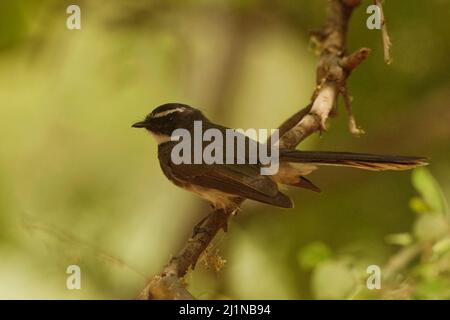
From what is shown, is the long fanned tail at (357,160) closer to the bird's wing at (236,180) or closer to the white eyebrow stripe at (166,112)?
the bird's wing at (236,180)

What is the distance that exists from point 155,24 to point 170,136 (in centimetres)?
169

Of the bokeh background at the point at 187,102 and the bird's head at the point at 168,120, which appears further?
the bokeh background at the point at 187,102

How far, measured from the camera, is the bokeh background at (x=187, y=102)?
561 cm

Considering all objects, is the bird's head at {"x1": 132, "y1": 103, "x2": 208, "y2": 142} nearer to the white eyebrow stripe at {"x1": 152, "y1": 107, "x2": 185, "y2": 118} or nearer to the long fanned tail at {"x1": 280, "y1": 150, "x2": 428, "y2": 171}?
the white eyebrow stripe at {"x1": 152, "y1": 107, "x2": 185, "y2": 118}

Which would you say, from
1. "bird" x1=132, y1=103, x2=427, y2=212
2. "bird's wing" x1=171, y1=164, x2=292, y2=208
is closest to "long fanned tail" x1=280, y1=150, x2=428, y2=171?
"bird" x1=132, y1=103, x2=427, y2=212

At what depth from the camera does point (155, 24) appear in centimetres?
630

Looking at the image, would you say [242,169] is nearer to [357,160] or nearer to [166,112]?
[357,160]

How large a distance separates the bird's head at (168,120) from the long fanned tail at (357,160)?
0.85m

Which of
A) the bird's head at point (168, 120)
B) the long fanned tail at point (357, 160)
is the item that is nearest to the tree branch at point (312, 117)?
the long fanned tail at point (357, 160)

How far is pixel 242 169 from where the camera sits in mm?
4293

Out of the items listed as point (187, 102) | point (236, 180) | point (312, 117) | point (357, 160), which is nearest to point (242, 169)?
point (236, 180)

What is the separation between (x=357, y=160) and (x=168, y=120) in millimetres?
1304

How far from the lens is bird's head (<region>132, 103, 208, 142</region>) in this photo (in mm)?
4855
